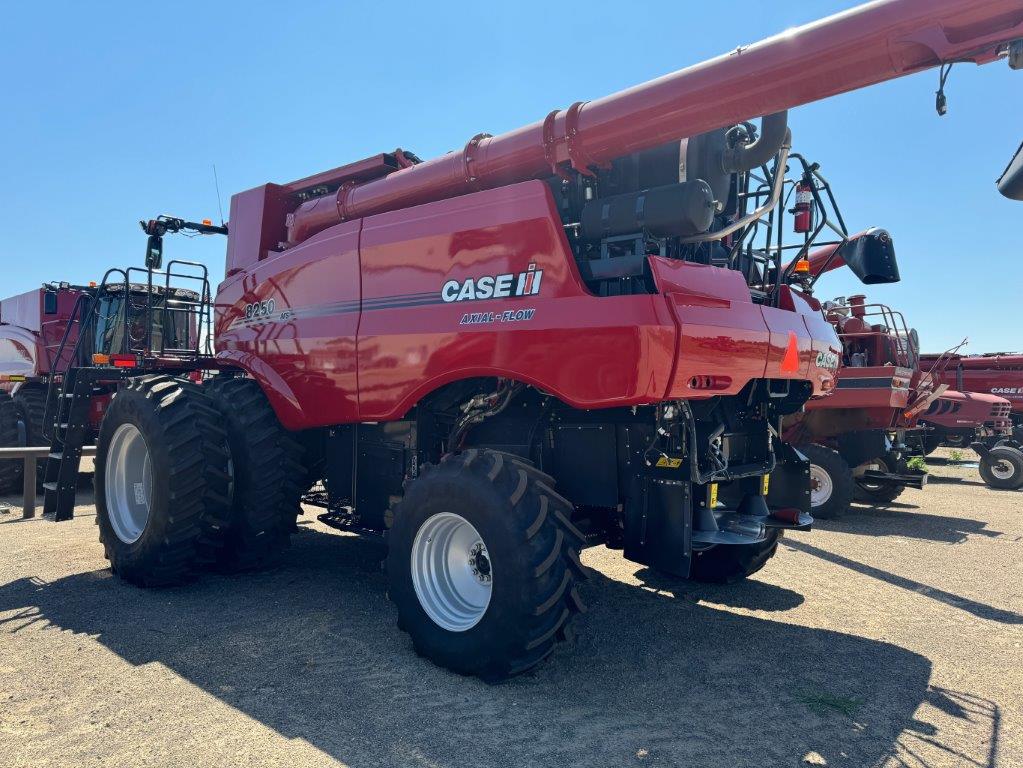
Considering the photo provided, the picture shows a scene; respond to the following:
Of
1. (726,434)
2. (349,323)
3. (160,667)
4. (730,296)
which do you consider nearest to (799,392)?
(726,434)

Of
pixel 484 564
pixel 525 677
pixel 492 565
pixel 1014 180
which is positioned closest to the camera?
pixel 1014 180

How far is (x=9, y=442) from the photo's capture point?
10500 mm

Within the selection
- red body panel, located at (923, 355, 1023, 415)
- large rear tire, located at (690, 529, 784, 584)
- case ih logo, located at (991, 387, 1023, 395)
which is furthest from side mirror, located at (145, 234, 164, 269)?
case ih logo, located at (991, 387, 1023, 395)

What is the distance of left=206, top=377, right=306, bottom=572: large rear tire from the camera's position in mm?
5520

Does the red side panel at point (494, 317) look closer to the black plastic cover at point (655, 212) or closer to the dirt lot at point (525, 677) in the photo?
the black plastic cover at point (655, 212)

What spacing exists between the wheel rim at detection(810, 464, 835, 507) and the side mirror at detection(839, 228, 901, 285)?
533 centimetres

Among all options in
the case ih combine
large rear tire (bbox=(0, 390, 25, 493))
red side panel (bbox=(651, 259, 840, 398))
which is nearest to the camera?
the case ih combine

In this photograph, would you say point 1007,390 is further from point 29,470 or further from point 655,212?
point 29,470

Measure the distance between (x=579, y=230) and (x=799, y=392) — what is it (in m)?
2.16

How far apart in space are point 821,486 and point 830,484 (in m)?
0.13

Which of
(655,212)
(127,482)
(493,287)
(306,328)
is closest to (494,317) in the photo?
(493,287)

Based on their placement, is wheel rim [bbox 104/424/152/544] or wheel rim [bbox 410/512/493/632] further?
wheel rim [bbox 104/424/152/544]

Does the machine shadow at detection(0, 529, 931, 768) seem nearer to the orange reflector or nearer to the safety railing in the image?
the orange reflector

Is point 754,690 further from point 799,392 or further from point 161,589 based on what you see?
point 161,589
